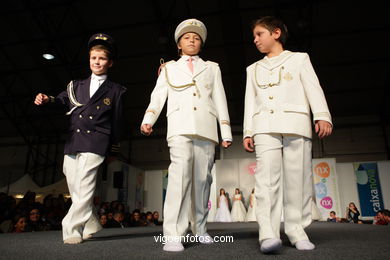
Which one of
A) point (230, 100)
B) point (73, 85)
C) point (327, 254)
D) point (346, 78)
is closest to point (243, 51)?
point (230, 100)

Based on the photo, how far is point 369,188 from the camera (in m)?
11.4

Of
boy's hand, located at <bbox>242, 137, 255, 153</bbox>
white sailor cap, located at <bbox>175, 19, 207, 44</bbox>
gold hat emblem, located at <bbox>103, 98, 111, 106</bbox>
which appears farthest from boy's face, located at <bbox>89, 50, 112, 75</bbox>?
boy's hand, located at <bbox>242, 137, 255, 153</bbox>

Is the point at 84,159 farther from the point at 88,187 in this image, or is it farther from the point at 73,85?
the point at 73,85

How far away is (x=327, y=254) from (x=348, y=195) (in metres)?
11.3

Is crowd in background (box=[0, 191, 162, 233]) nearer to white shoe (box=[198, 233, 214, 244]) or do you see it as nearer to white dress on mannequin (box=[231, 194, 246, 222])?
white shoe (box=[198, 233, 214, 244])

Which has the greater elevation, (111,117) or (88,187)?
(111,117)

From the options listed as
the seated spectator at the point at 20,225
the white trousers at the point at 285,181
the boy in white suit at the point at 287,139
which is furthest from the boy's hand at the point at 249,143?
the seated spectator at the point at 20,225

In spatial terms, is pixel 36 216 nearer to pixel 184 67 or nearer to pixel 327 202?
pixel 184 67

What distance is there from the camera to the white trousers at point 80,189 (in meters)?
2.18

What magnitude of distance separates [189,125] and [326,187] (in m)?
10.1

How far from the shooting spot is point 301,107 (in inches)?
75.9

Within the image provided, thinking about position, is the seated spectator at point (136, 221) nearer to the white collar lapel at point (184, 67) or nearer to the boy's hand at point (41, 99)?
the boy's hand at point (41, 99)

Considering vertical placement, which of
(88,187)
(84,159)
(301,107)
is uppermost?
(301,107)

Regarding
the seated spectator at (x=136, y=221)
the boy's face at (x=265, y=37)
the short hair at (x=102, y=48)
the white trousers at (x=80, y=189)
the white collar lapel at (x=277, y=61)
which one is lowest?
the seated spectator at (x=136, y=221)
